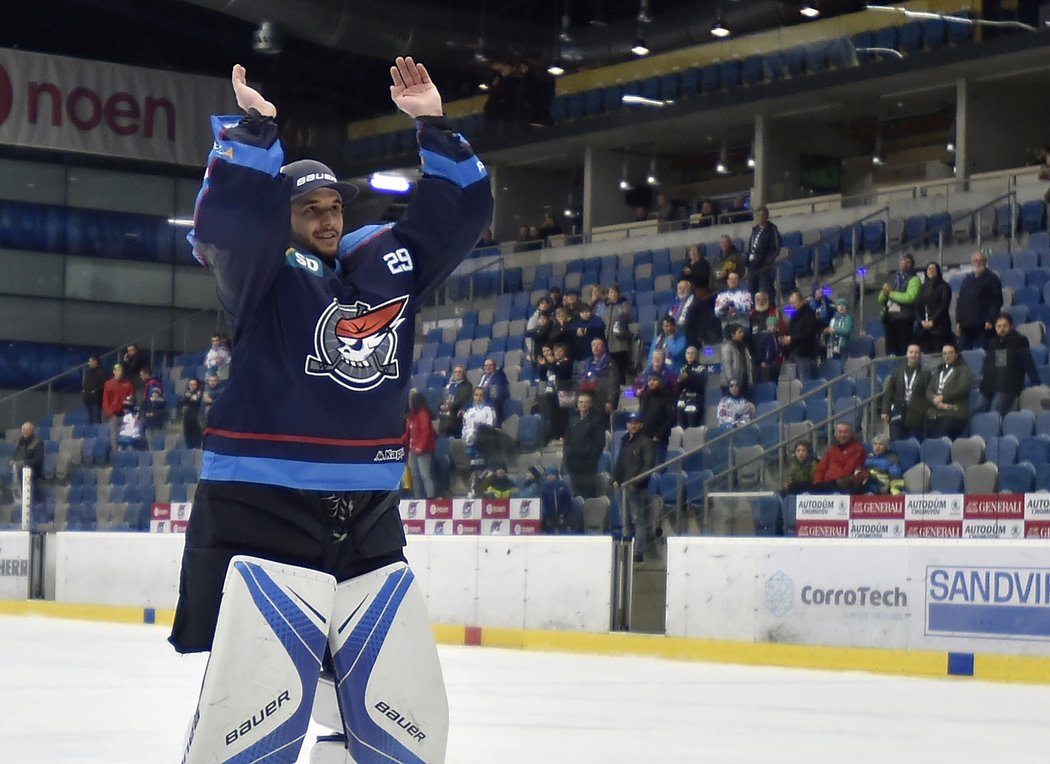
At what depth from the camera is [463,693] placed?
870 cm

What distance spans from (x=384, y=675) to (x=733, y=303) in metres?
13.8

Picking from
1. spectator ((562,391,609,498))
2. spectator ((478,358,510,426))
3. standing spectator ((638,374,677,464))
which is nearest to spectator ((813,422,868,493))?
standing spectator ((638,374,677,464))

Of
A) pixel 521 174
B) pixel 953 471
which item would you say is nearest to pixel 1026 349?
pixel 953 471

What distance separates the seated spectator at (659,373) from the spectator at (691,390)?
11 cm

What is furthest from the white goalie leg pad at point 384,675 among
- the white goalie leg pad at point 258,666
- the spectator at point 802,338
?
the spectator at point 802,338

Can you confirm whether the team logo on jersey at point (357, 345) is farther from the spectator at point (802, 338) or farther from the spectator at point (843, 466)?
the spectator at point (802, 338)

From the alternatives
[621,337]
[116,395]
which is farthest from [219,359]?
[621,337]

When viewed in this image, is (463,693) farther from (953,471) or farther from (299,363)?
(299,363)

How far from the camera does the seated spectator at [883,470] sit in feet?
39.4

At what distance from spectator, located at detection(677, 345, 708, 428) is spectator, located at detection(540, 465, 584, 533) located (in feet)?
4.92

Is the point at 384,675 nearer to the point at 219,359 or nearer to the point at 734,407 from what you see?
the point at 734,407

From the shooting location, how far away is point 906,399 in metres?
12.4

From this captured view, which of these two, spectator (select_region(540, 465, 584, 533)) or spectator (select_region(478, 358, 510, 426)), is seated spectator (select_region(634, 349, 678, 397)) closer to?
spectator (select_region(478, 358, 510, 426))

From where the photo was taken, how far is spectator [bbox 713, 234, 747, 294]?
18.8 meters
